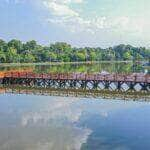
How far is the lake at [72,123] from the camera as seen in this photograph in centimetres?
2719

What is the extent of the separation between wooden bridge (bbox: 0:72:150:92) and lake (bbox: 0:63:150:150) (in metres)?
7.90

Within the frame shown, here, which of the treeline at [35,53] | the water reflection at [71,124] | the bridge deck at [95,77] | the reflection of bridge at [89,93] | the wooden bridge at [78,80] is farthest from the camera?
the treeline at [35,53]

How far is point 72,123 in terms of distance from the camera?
33281 millimetres

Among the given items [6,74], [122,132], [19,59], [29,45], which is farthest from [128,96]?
[29,45]

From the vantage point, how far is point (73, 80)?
5600 cm

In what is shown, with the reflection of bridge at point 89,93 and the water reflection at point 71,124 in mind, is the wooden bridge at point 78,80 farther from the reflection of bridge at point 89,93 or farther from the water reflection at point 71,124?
the water reflection at point 71,124

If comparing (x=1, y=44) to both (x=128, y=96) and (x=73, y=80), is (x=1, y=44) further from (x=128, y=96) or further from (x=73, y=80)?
(x=128, y=96)

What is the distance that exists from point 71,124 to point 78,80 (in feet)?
75.7

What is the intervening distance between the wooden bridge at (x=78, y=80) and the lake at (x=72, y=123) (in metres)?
7.90

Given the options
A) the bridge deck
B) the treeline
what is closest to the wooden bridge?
the bridge deck

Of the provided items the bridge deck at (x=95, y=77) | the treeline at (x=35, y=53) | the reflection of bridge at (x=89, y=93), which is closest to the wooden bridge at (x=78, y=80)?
the bridge deck at (x=95, y=77)

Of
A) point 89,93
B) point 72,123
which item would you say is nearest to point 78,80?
point 89,93

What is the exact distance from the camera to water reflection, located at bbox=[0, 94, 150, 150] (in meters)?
27.2

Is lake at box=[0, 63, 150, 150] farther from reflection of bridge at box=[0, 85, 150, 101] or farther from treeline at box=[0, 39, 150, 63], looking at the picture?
treeline at box=[0, 39, 150, 63]
